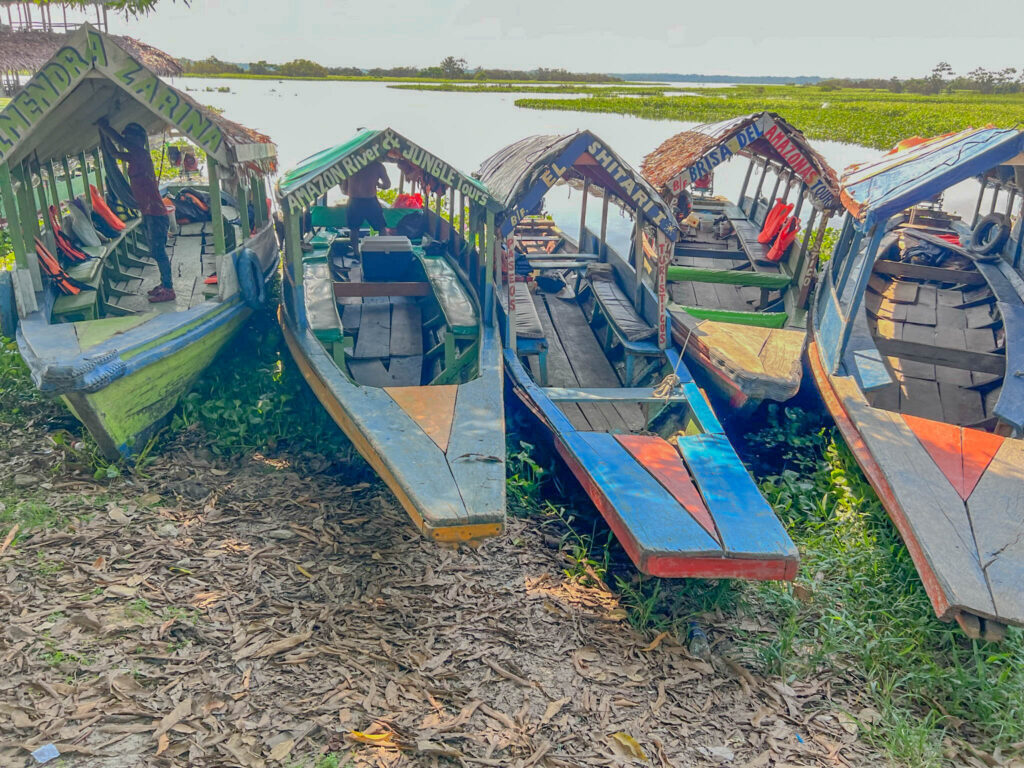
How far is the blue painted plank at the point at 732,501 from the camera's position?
14.2 feet

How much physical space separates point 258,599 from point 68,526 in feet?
5.04

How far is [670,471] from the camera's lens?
→ 5.07 m

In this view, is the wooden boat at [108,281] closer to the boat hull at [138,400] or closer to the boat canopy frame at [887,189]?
the boat hull at [138,400]

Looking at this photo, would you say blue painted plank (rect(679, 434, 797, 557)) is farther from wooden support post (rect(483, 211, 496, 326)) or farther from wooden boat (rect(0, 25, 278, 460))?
wooden boat (rect(0, 25, 278, 460))

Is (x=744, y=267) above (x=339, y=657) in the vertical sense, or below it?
above

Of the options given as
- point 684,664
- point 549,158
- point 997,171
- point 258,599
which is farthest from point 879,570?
point 997,171

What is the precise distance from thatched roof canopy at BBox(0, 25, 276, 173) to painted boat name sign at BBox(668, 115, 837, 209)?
191 inches

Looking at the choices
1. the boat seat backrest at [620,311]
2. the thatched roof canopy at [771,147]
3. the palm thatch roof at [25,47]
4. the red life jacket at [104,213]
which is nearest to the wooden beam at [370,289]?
the boat seat backrest at [620,311]

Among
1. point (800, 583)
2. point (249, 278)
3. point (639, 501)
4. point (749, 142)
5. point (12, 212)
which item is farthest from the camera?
point (749, 142)

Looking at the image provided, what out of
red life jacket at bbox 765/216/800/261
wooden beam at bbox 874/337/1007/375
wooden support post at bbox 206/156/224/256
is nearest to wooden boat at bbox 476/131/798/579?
wooden beam at bbox 874/337/1007/375

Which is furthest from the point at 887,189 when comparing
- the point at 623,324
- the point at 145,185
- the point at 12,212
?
the point at 12,212

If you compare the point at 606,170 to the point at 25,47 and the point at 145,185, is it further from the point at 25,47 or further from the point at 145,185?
the point at 25,47

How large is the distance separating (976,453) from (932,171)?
247 centimetres

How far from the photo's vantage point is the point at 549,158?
273 inches
